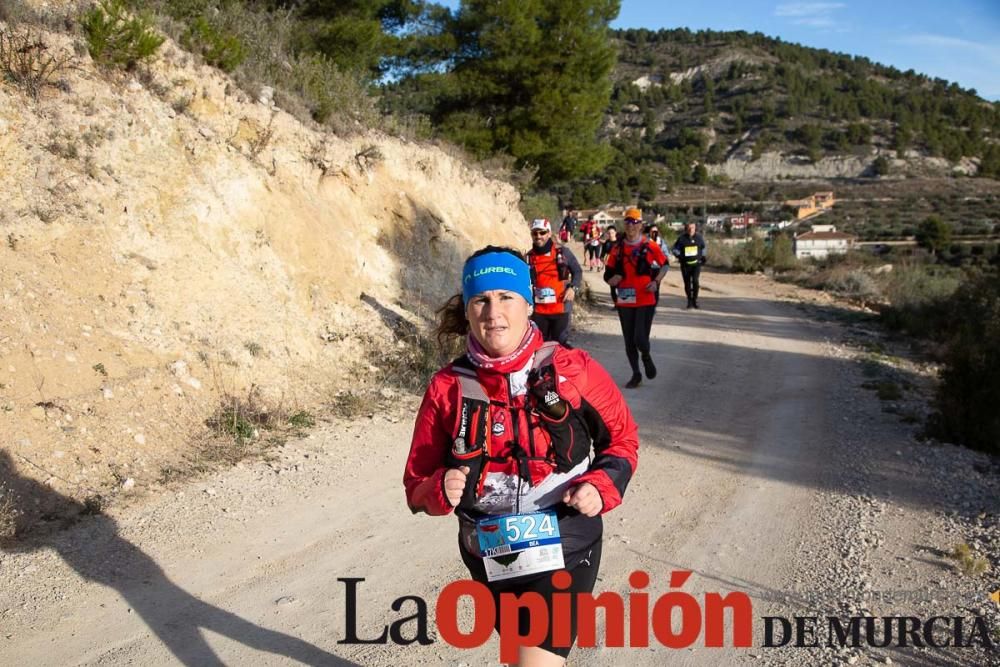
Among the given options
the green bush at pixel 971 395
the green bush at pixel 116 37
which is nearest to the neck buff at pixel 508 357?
the green bush at pixel 971 395

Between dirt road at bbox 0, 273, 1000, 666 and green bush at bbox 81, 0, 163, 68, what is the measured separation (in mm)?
5511

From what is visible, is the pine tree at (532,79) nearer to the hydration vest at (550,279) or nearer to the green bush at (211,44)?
the green bush at (211,44)

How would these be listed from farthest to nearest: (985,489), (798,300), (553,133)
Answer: (553,133) < (798,300) < (985,489)

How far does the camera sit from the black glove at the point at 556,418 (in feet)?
8.45

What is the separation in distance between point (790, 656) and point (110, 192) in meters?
7.96

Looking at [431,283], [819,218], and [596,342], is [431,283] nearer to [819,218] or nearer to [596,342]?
[596,342]

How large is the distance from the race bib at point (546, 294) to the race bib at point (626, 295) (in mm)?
874

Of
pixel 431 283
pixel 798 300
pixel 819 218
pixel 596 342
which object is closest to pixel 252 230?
pixel 431 283

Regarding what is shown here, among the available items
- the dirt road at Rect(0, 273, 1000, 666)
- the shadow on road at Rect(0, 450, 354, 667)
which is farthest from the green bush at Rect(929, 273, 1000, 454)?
the shadow on road at Rect(0, 450, 354, 667)

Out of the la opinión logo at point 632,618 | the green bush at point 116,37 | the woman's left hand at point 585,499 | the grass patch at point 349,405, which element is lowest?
the la opinión logo at point 632,618

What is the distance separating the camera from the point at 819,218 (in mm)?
55500

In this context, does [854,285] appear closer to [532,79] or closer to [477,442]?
[532,79]

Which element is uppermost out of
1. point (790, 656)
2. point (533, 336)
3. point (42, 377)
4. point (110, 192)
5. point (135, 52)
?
point (135, 52)

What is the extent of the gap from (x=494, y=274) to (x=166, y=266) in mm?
6857
